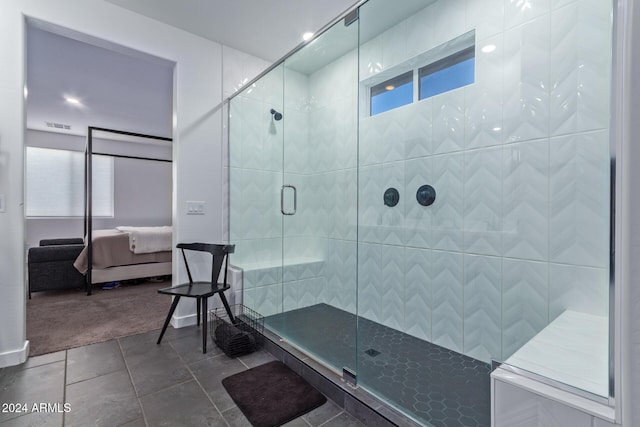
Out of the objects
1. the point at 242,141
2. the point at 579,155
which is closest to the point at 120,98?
the point at 242,141

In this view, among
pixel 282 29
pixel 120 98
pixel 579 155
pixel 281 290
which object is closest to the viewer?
pixel 579 155

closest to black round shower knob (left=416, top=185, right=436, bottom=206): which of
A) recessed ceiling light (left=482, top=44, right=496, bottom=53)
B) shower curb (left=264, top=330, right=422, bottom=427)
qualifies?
recessed ceiling light (left=482, top=44, right=496, bottom=53)

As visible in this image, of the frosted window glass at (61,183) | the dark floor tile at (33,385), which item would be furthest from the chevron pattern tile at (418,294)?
the frosted window glass at (61,183)

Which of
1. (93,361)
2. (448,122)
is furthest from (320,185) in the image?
(93,361)

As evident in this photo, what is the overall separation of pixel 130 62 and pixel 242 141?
1.54 meters

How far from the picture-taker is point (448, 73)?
231 centimetres

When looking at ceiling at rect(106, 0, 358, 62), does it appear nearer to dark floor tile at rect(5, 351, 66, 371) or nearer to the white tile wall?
the white tile wall

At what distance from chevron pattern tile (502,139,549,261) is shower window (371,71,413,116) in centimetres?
99

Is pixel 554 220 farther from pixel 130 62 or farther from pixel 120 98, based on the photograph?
pixel 120 98

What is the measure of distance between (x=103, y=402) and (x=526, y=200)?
2658 millimetres

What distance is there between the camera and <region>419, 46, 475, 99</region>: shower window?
2172 mm

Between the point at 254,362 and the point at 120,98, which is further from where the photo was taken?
the point at 120,98

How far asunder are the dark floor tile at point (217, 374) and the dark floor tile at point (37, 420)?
66 centimetres

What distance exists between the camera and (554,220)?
1747 mm
